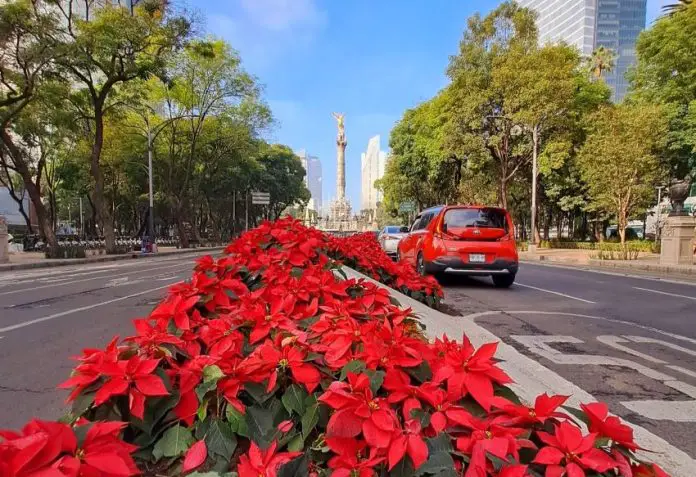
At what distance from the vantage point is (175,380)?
1.40 meters

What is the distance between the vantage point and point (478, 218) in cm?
960

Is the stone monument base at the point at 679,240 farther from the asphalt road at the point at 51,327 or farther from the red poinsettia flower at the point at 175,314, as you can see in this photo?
the red poinsettia flower at the point at 175,314

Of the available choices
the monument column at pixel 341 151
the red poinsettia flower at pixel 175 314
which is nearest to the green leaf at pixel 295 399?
the red poinsettia flower at pixel 175 314

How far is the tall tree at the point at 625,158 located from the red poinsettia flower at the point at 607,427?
23003 mm

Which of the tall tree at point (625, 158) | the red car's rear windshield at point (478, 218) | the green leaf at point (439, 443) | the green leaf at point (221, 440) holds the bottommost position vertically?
the green leaf at point (221, 440)

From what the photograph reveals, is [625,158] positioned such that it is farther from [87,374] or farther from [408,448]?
[87,374]

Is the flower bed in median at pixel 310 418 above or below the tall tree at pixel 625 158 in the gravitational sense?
below

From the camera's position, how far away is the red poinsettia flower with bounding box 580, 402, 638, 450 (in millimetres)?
1132

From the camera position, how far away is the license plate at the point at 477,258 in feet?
30.9

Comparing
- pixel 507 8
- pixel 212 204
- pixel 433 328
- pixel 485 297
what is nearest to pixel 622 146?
pixel 507 8

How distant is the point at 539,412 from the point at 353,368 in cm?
53

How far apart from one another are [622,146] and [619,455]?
920 inches

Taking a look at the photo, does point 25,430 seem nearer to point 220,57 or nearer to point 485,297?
point 485,297

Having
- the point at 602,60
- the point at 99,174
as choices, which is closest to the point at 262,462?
the point at 99,174
